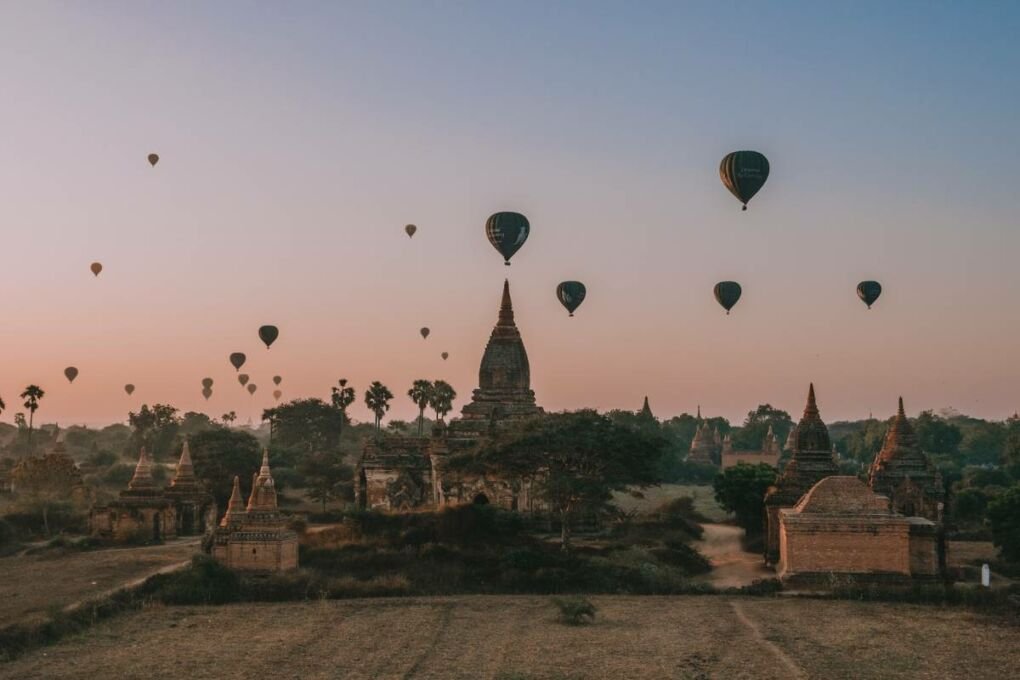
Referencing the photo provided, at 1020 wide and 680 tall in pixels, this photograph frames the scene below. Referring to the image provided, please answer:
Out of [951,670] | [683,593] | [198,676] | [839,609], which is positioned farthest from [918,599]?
[198,676]

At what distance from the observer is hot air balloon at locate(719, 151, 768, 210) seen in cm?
4322

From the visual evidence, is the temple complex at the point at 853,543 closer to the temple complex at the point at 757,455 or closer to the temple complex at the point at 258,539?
the temple complex at the point at 258,539

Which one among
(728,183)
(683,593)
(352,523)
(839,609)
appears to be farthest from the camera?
(728,183)

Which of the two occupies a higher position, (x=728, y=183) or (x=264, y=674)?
(x=728, y=183)

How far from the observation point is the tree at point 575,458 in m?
39.3

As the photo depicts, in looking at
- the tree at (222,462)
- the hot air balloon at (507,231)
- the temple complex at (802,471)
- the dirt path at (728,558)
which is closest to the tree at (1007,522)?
the temple complex at (802,471)

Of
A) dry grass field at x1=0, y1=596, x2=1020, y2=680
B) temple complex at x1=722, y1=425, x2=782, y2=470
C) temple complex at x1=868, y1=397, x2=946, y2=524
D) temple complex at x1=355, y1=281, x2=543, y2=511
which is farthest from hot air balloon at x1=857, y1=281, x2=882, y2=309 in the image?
temple complex at x1=722, y1=425, x2=782, y2=470

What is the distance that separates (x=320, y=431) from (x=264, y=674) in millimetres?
83979

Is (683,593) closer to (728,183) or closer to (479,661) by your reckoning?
(479,661)

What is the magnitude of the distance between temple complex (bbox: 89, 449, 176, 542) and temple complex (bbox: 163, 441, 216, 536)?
1.79m

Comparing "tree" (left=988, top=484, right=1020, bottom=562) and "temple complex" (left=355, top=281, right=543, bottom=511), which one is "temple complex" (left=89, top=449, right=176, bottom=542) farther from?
"tree" (left=988, top=484, right=1020, bottom=562)

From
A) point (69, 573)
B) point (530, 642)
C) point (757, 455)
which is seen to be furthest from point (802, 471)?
point (757, 455)

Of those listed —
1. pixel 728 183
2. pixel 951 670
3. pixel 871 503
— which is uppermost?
pixel 728 183

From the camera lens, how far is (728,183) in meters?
44.0
